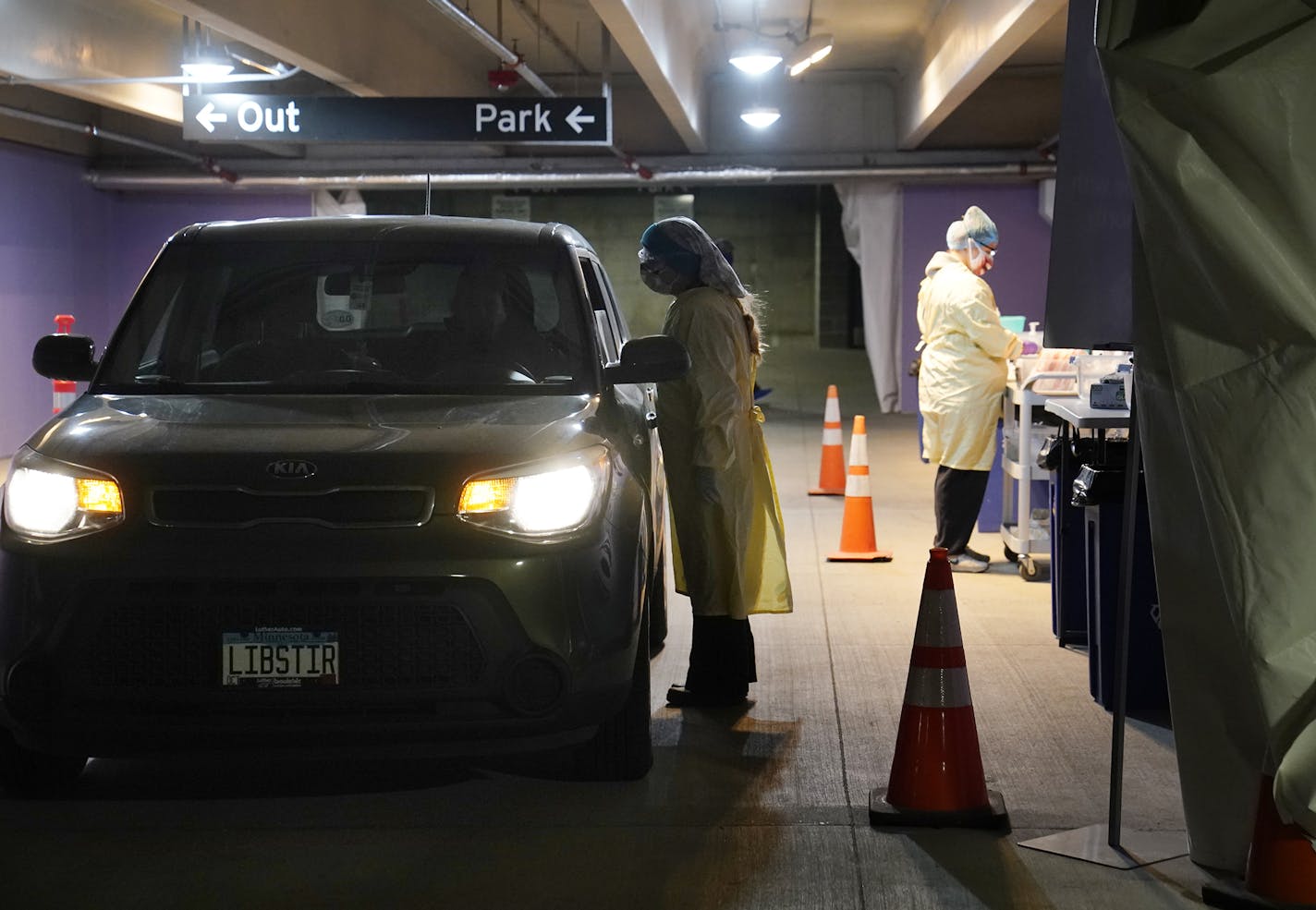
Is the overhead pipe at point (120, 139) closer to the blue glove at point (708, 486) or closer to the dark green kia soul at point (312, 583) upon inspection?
the blue glove at point (708, 486)

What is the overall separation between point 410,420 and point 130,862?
140 cm

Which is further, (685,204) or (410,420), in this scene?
(685,204)

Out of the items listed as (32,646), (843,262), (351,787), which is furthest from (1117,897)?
(843,262)

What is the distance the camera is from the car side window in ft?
17.8

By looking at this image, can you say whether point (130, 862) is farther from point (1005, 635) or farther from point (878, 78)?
point (878, 78)

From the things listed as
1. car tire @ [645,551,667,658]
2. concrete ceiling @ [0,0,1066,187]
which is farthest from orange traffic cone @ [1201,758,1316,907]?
concrete ceiling @ [0,0,1066,187]

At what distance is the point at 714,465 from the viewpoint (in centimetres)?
555

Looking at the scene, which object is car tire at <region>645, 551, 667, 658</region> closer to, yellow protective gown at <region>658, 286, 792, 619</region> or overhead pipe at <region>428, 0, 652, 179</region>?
yellow protective gown at <region>658, 286, 792, 619</region>

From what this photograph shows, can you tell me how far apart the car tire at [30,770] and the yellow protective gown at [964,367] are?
545cm

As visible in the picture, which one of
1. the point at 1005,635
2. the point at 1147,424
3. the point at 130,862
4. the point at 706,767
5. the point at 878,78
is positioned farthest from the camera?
the point at 878,78

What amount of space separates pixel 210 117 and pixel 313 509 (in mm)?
9001

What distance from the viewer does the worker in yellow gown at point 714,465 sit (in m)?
5.59

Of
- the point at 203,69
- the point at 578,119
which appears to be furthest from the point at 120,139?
the point at 578,119

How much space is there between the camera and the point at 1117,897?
153 inches
